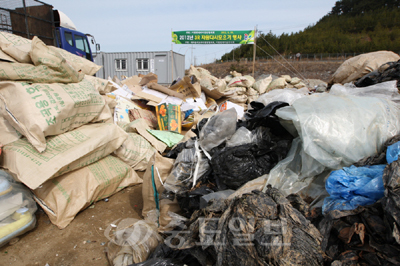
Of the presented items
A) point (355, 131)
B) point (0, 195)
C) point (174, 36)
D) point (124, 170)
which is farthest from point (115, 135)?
point (174, 36)

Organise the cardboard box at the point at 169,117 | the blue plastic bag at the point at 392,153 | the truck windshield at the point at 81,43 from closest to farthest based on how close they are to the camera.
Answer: the blue plastic bag at the point at 392,153 < the cardboard box at the point at 169,117 < the truck windshield at the point at 81,43

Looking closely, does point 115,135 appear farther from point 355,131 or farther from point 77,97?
point 355,131

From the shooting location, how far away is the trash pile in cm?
105

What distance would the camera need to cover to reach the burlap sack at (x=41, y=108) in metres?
1.77

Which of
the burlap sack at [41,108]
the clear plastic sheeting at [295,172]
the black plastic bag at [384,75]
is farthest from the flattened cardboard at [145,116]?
the black plastic bag at [384,75]

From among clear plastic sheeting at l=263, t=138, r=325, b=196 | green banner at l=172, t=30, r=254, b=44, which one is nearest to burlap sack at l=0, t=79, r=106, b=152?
clear plastic sheeting at l=263, t=138, r=325, b=196

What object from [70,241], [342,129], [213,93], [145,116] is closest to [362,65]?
[213,93]

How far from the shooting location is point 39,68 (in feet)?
6.58

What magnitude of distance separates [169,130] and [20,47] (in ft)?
6.41

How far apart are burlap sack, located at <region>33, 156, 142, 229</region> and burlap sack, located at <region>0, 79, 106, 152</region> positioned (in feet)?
1.08

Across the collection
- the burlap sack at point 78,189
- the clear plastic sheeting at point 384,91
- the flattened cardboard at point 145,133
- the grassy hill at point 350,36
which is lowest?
the burlap sack at point 78,189

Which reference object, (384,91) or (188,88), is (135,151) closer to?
(188,88)

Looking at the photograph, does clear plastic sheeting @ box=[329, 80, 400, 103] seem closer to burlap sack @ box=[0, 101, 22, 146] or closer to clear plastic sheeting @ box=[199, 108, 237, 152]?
clear plastic sheeting @ box=[199, 108, 237, 152]

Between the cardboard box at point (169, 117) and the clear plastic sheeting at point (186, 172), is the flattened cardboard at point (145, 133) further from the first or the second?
the clear plastic sheeting at point (186, 172)
